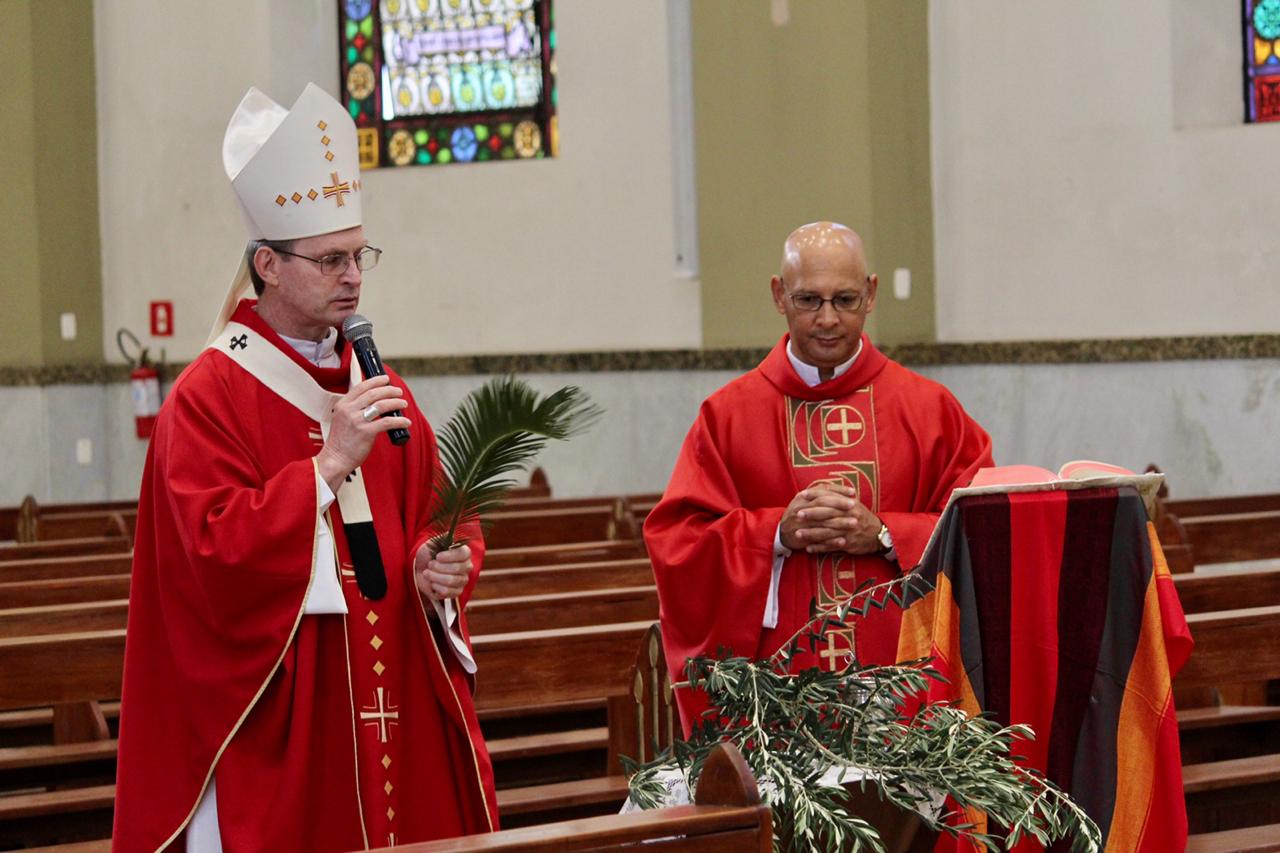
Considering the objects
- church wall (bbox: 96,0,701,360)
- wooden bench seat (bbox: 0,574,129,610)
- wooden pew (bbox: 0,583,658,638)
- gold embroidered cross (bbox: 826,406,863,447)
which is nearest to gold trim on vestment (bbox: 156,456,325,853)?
gold embroidered cross (bbox: 826,406,863,447)

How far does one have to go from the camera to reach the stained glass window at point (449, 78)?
36.7ft

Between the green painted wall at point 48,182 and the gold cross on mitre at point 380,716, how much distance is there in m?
9.35

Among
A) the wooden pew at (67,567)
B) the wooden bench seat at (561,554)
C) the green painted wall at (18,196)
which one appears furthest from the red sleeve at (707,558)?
the green painted wall at (18,196)

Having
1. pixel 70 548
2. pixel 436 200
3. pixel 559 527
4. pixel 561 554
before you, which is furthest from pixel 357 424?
pixel 436 200

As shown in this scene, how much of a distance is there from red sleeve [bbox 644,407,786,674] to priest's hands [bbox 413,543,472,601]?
0.75 meters

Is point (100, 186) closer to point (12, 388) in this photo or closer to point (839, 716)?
point (12, 388)

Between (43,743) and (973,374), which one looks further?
(973,374)

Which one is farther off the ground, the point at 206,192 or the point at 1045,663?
the point at 206,192

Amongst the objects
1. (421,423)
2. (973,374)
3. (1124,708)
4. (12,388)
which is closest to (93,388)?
(12,388)

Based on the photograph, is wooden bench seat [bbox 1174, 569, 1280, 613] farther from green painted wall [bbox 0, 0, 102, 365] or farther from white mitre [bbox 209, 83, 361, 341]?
green painted wall [bbox 0, 0, 102, 365]

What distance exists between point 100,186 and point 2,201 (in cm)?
69

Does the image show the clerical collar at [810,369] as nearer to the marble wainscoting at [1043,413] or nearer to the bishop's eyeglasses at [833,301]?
the bishop's eyeglasses at [833,301]

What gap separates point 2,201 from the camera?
11.2 meters

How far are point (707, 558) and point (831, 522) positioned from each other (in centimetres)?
31
